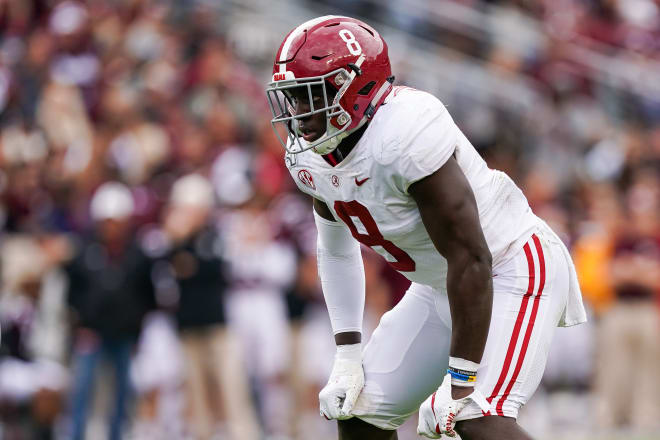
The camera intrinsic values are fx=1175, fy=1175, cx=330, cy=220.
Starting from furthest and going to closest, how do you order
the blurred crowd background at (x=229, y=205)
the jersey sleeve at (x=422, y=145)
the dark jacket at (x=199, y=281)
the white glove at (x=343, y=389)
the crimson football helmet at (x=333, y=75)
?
the dark jacket at (x=199, y=281), the blurred crowd background at (x=229, y=205), the white glove at (x=343, y=389), the crimson football helmet at (x=333, y=75), the jersey sleeve at (x=422, y=145)

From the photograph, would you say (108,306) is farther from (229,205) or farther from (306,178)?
(306,178)

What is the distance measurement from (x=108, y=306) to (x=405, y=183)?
4.35 meters

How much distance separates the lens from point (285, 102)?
385 cm

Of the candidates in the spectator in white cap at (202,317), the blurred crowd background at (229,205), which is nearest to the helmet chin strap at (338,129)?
the blurred crowd background at (229,205)

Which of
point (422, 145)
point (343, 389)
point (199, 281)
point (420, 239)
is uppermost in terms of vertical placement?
point (422, 145)

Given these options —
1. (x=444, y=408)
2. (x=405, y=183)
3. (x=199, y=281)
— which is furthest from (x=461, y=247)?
(x=199, y=281)

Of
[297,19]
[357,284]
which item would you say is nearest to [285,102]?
[357,284]

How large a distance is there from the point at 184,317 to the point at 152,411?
A: 1226 mm

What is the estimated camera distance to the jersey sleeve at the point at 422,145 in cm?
351

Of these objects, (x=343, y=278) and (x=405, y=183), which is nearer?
(x=405, y=183)

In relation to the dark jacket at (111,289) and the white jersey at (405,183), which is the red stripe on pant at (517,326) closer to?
the white jersey at (405,183)

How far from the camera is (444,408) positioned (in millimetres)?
3582

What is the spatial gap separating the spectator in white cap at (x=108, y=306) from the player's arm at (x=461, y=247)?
433cm

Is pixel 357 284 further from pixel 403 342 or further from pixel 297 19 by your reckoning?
pixel 297 19
